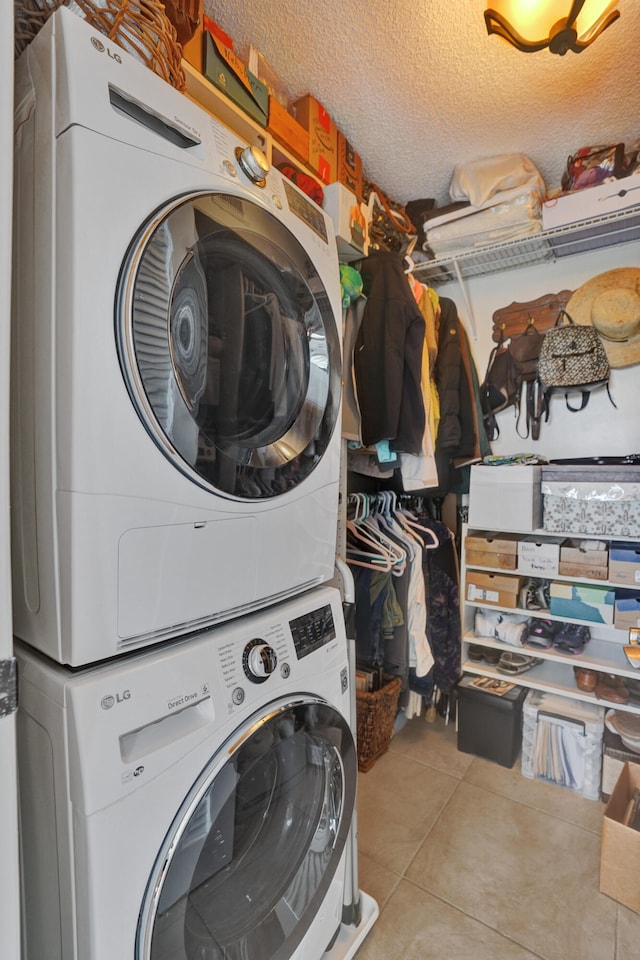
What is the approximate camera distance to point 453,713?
7.25ft

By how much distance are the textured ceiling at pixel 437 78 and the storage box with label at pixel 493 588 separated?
5.98 feet

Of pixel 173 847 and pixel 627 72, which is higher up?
pixel 627 72

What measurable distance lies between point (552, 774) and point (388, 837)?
0.73 m

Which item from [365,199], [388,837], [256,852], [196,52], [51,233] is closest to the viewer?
[51,233]

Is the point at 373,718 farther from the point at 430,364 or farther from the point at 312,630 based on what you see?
the point at 430,364

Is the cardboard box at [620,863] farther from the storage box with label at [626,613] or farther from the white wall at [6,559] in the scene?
the white wall at [6,559]

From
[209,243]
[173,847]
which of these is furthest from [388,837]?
[209,243]

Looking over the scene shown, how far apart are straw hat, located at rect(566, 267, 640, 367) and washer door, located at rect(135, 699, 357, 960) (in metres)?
1.87

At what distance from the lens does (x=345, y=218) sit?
1620 mm

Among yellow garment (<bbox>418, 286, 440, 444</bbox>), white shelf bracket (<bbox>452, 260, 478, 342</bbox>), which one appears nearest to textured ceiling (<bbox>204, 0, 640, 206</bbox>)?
white shelf bracket (<bbox>452, 260, 478, 342</bbox>)

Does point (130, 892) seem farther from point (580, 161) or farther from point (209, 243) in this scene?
point (580, 161)

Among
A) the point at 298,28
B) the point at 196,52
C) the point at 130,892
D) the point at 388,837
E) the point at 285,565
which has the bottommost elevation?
the point at 388,837

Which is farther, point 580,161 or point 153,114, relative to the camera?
point 580,161

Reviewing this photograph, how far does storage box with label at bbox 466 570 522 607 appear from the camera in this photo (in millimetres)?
1910
